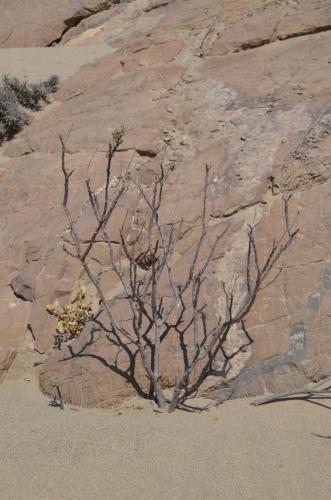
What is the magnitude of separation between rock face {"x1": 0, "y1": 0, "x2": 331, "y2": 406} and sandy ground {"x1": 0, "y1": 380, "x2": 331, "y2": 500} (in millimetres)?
249

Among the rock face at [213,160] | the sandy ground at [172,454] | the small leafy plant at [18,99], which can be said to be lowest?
the sandy ground at [172,454]

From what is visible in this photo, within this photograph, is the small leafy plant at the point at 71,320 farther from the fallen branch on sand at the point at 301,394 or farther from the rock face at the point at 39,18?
the rock face at the point at 39,18

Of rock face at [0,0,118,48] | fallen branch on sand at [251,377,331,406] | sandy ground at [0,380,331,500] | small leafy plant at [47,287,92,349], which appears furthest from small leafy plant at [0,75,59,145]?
fallen branch on sand at [251,377,331,406]

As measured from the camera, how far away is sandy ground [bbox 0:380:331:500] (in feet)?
8.34

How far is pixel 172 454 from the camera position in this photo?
9.15 ft

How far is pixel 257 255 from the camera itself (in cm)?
374

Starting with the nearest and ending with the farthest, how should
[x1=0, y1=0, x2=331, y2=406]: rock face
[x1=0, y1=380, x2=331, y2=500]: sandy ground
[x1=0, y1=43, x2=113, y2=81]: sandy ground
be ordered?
[x1=0, y1=380, x2=331, y2=500]: sandy ground
[x1=0, y1=0, x2=331, y2=406]: rock face
[x1=0, y1=43, x2=113, y2=81]: sandy ground

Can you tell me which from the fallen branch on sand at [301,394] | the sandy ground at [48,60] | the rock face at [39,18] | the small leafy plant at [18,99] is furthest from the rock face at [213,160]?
the rock face at [39,18]

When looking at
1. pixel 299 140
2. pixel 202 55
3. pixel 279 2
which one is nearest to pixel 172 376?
pixel 299 140

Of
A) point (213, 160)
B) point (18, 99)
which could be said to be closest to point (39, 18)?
point (18, 99)

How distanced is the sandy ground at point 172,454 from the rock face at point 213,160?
25 centimetres

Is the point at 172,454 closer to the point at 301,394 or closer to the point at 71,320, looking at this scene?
the point at 301,394

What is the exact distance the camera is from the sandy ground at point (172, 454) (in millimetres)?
2543

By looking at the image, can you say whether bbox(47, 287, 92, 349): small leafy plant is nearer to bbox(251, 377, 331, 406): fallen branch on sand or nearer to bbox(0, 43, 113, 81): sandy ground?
bbox(251, 377, 331, 406): fallen branch on sand
